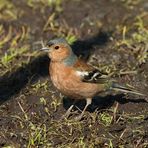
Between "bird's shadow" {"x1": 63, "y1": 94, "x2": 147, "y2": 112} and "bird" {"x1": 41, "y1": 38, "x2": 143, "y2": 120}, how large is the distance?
0.19 m

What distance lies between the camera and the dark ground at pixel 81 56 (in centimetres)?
→ 752

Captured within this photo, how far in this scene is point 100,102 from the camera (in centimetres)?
854

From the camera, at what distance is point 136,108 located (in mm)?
8242

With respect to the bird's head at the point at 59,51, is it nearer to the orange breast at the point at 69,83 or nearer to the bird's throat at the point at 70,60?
the bird's throat at the point at 70,60


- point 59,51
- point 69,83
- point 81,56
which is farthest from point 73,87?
point 81,56

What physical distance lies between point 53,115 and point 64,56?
79cm

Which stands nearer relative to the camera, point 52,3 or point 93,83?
point 93,83

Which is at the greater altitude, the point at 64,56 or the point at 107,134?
the point at 64,56

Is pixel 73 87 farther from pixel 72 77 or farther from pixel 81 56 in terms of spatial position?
pixel 81 56

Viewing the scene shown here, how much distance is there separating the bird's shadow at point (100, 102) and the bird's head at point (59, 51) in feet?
2.33

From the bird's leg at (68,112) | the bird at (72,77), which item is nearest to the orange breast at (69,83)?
the bird at (72,77)

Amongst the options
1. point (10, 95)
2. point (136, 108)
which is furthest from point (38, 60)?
point (136, 108)

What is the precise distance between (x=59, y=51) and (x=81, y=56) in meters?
1.76

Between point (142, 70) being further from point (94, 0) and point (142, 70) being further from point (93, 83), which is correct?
point (94, 0)
